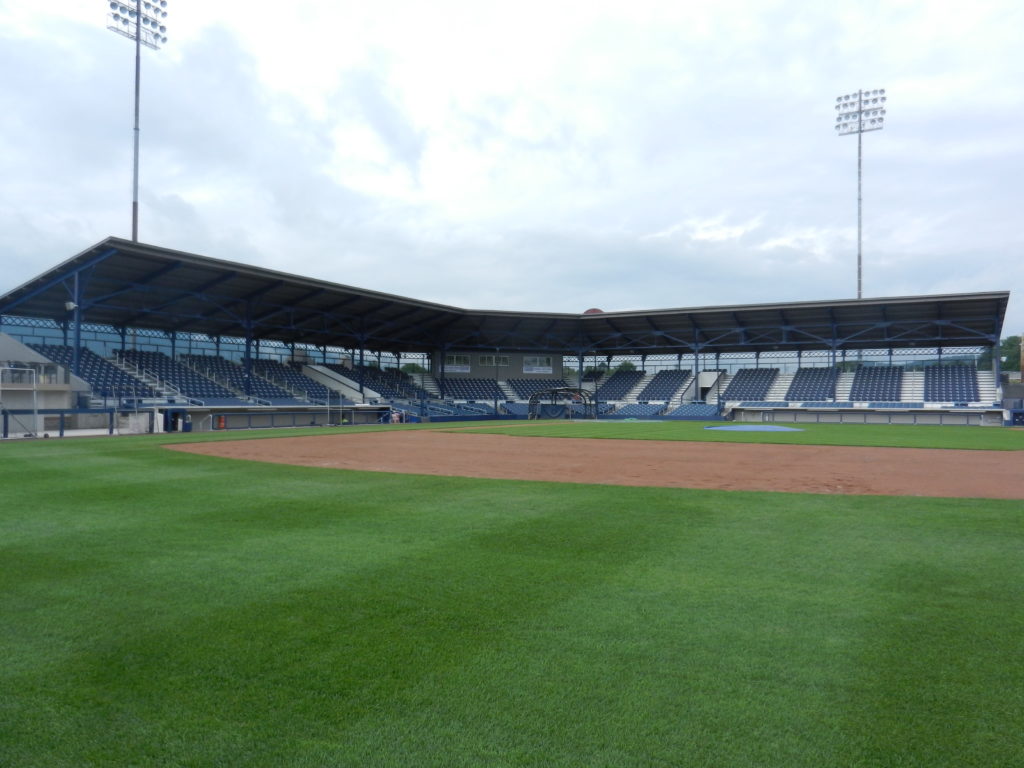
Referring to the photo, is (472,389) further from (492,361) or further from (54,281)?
(54,281)

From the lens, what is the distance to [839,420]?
5553 centimetres

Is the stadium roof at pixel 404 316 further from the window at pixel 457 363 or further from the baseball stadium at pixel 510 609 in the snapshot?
the baseball stadium at pixel 510 609

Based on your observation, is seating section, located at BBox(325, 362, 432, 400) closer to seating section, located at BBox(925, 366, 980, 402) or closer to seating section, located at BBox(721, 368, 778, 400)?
seating section, located at BBox(721, 368, 778, 400)

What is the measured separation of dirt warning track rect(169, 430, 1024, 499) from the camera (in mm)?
14177

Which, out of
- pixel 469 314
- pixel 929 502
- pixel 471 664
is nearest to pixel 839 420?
pixel 469 314

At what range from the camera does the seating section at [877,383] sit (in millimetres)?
57125

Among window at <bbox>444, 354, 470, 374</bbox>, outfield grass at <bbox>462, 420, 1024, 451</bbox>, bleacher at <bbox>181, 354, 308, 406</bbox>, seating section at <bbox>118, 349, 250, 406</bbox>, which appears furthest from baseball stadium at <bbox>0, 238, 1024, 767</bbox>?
window at <bbox>444, 354, 470, 374</bbox>

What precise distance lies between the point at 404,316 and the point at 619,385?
27752 mm

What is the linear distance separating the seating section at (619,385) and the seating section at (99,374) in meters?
44.7

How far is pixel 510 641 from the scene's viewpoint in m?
4.87

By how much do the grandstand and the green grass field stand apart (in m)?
33.3

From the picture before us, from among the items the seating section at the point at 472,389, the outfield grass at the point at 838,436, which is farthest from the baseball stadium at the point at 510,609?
the seating section at the point at 472,389

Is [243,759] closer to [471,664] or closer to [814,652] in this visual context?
[471,664]

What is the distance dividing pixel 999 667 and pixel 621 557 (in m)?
3.67
